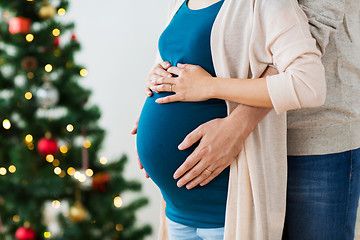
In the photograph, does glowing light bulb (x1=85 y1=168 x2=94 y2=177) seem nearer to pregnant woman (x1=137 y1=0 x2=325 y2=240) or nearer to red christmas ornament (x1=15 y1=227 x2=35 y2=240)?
red christmas ornament (x1=15 y1=227 x2=35 y2=240)

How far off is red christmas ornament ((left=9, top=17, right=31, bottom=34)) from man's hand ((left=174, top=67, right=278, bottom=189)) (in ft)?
2.85

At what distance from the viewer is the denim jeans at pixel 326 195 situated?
847 mm

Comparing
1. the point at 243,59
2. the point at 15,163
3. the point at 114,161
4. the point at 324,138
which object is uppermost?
the point at 243,59

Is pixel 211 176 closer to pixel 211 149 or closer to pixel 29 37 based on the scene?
pixel 211 149

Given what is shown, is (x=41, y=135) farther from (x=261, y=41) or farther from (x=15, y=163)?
(x=261, y=41)

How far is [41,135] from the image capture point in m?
1.41

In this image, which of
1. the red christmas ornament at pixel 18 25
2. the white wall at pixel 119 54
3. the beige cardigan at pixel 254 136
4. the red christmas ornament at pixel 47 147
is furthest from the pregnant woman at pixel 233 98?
the white wall at pixel 119 54

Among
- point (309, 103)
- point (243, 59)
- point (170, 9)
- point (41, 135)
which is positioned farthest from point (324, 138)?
point (41, 135)

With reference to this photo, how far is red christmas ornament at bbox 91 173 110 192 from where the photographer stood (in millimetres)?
1503

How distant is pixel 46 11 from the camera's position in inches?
53.5

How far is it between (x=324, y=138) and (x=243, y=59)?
0.28 metres

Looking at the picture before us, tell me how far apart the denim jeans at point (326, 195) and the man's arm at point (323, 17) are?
0.91 ft


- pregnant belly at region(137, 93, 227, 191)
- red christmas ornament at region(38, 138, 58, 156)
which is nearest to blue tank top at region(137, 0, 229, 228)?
pregnant belly at region(137, 93, 227, 191)

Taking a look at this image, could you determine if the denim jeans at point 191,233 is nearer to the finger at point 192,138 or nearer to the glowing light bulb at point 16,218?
the finger at point 192,138
